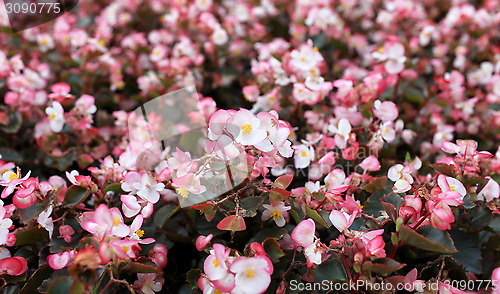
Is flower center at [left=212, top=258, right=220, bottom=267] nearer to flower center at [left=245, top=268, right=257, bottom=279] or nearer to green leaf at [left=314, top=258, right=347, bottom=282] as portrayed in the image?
flower center at [left=245, top=268, right=257, bottom=279]

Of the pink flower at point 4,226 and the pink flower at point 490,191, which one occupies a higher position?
the pink flower at point 490,191

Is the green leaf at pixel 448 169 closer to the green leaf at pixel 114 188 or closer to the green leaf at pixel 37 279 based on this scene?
the green leaf at pixel 114 188

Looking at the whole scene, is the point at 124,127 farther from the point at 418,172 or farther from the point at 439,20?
the point at 439,20

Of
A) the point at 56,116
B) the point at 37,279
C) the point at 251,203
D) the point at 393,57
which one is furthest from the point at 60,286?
the point at 393,57

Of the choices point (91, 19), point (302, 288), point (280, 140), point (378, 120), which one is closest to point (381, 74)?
point (378, 120)

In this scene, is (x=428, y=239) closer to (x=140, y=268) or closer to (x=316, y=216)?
(x=316, y=216)

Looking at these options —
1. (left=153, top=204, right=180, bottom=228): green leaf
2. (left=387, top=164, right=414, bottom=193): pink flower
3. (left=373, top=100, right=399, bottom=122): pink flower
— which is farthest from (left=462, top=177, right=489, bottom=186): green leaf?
(left=153, top=204, right=180, bottom=228): green leaf

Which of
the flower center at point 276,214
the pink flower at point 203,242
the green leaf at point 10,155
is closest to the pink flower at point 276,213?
the flower center at point 276,214
